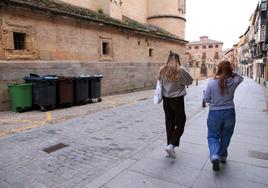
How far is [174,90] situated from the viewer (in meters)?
3.87

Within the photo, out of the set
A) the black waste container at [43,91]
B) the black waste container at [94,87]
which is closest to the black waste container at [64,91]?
the black waste container at [43,91]

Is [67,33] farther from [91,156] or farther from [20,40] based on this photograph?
[91,156]

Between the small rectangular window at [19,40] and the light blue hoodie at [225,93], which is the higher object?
the small rectangular window at [19,40]

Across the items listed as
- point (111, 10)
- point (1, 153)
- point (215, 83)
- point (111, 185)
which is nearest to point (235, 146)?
point (215, 83)

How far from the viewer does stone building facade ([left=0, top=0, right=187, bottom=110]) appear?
28.3 feet

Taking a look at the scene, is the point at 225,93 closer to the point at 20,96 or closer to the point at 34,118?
the point at 34,118

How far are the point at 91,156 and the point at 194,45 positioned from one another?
292ft

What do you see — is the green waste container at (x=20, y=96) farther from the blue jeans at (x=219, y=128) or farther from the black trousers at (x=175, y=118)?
the blue jeans at (x=219, y=128)

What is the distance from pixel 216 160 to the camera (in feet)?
11.1

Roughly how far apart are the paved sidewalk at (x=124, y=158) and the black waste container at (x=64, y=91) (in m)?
2.50

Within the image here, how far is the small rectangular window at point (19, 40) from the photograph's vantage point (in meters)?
9.05

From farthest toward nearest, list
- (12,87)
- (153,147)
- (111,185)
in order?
(12,87), (153,147), (111,185)

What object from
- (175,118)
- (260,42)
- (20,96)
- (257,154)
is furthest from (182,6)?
(175,118)

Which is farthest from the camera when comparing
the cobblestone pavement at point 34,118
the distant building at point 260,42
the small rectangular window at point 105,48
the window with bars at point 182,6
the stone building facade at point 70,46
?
the window with bars at point 182,6
